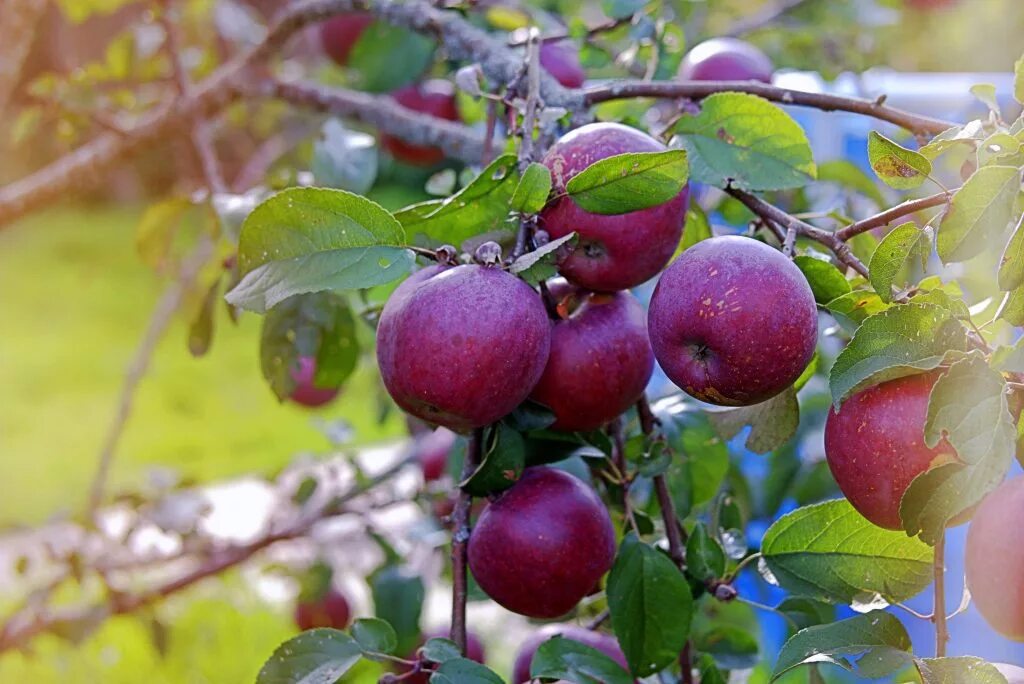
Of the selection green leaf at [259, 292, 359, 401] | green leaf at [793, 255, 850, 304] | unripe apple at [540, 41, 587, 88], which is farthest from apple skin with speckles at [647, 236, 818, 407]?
unripe apple at [540, 41, 587, 88]

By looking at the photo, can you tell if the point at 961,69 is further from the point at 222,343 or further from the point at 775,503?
the point at 775,503

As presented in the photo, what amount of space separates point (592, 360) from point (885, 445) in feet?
0.72

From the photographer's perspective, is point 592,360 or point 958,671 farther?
point 592,360

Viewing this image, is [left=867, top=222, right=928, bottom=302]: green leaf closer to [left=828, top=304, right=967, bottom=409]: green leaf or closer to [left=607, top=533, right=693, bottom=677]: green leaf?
[left=828, top=304, right=967, bottom=409]: green leaf

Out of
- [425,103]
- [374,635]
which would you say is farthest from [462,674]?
[425,103]

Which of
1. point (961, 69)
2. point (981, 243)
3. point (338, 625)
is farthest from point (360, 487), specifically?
A: point (961, 69)

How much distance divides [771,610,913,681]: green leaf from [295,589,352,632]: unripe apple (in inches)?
46.8

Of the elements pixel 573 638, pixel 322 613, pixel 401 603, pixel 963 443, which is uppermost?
pixel 963 443

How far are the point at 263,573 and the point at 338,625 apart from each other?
16cm

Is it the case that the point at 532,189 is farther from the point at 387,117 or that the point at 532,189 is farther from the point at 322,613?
the point at 322,613

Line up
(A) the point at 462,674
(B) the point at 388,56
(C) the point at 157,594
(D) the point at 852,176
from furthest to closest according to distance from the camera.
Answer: (C) the point at 157,594
(B) the point at 388,56
(D) the point at 852,176
(A) the point at 462,674

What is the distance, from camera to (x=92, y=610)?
5.44 ft

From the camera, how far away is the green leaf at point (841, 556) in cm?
75

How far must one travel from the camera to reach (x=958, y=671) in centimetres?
60
